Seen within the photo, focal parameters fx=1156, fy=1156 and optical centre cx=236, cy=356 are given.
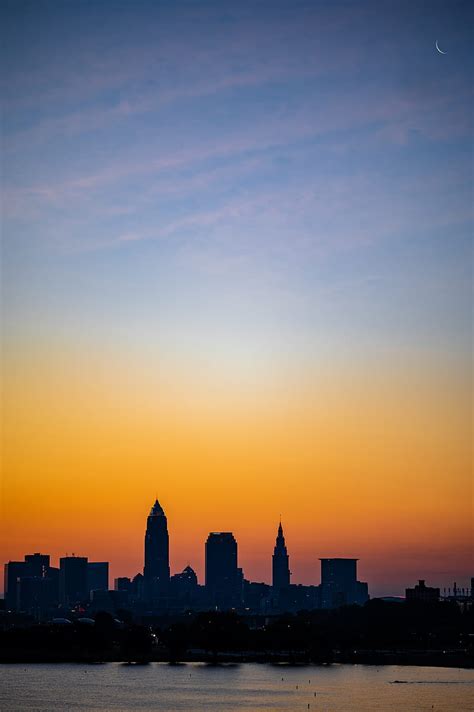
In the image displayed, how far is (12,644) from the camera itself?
142 meters

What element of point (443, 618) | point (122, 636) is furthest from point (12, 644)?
point (443, 618)

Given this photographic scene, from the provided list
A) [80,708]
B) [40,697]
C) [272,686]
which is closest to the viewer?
[80,708]

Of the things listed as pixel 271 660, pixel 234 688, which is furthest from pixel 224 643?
pixel 234 688

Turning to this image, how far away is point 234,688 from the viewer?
9919 cm

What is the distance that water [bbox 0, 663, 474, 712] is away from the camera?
3442 inches

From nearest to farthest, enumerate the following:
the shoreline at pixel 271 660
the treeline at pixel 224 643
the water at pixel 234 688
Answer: the water at pixel 234 688 → the shoreline at pixel 271 660 → the treeline at pixel 224 643

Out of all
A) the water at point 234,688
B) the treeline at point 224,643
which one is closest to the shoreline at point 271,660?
the treeline at point 224,643

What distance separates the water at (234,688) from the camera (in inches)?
3442

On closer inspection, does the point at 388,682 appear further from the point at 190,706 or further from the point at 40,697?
the point at 40,697

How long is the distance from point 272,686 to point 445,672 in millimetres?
25845

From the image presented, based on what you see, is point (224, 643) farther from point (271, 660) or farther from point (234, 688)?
point (234, 688)

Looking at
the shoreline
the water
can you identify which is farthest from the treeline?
the water

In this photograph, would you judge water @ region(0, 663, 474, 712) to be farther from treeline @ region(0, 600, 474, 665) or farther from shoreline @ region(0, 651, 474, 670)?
treeline @ region(0, 600, 474, 665)

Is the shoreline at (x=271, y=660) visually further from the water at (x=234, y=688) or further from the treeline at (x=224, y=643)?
the water at (x=234, y=688)
